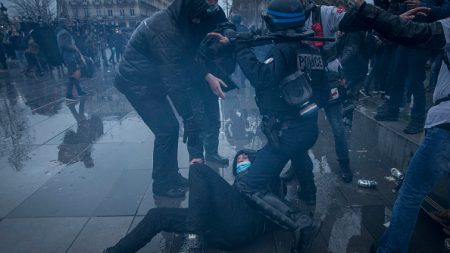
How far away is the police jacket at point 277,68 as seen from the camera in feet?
8.41

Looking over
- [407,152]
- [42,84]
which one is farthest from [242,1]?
[407,152]

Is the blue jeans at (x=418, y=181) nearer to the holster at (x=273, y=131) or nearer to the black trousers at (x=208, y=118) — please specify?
the holster at (x=273, y=131)

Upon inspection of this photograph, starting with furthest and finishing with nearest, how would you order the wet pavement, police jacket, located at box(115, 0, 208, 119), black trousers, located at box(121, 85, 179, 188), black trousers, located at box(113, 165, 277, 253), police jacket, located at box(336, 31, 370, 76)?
1. police jacket, located at box(336, 31, 370, 76)
2. black trousers, located at box(121, 85, 179, 188)
3. police jacket, located at box(115, 0, 208, 119)
4. the wet pavement
5. black trousers, located at box(113, 165, 277, 253)

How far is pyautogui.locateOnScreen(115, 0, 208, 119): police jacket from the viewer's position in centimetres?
313

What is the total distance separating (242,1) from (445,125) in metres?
38.4

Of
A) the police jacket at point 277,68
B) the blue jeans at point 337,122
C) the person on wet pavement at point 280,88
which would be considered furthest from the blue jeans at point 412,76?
the police jacket at point 277,68

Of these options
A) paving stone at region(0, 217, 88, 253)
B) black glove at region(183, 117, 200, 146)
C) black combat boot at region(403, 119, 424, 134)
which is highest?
black glove at region(183, 117, 200, 146)

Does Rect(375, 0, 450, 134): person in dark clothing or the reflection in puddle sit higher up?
Rect(375, 0, 450, 134): person in dark clothing

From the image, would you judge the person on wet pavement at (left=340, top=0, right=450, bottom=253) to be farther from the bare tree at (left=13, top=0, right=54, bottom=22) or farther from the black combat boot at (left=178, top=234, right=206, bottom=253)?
the bare tree at (left=13, top=0, right=54, bottom=22)

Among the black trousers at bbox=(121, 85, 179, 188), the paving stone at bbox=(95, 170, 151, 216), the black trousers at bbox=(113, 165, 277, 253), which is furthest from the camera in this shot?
the black trousers at bbox=(121, 85, 179, 188)

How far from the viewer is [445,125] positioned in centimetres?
216

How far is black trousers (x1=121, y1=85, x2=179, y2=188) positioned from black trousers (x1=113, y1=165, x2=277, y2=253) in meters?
1.22

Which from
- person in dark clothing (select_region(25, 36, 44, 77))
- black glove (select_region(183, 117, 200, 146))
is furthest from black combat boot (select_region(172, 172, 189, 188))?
person in dark clothing (select_region(25, 36, 44, 77))

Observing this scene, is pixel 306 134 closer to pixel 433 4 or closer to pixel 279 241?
pixel 279 241
